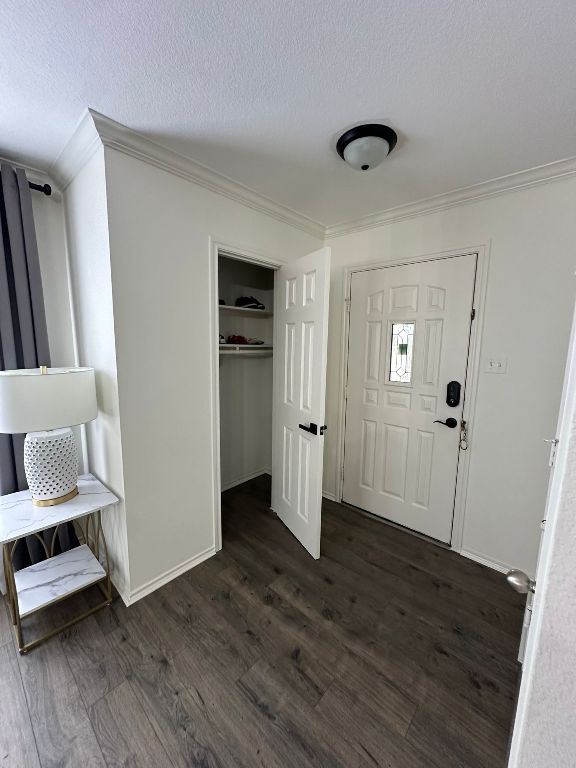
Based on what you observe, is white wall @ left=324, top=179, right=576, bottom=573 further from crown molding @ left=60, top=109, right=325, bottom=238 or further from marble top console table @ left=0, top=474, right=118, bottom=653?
marble top console table @ left=0, top=474, right=118, bottom=653

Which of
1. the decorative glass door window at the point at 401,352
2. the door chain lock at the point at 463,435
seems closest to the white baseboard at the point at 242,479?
the decorative glass door window at the point at 401,352

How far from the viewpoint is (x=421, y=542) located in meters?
2.30

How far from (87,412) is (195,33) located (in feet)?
4.97

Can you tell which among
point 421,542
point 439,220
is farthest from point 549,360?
point 421,542

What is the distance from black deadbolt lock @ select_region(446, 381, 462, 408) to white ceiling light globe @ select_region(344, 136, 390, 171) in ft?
4.55

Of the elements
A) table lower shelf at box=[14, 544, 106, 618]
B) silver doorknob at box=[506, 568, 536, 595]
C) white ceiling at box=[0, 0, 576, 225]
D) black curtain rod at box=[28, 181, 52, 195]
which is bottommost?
table lower shelf at box=[14, 544, 106, 618]

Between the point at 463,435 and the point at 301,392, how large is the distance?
1109 millimetres

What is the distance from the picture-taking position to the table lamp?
134cm

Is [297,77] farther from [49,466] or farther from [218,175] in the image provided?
[49,466]

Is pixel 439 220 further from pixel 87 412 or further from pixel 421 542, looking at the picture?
pixel 87 412

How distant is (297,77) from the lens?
3.81 ft

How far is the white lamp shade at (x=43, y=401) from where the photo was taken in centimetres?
133

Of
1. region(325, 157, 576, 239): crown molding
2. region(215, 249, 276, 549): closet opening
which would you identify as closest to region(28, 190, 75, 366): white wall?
region(215, 249, 276, 549): closet opening

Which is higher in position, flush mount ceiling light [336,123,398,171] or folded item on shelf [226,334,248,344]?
flush mount ceiling light [336,123,398,171]
